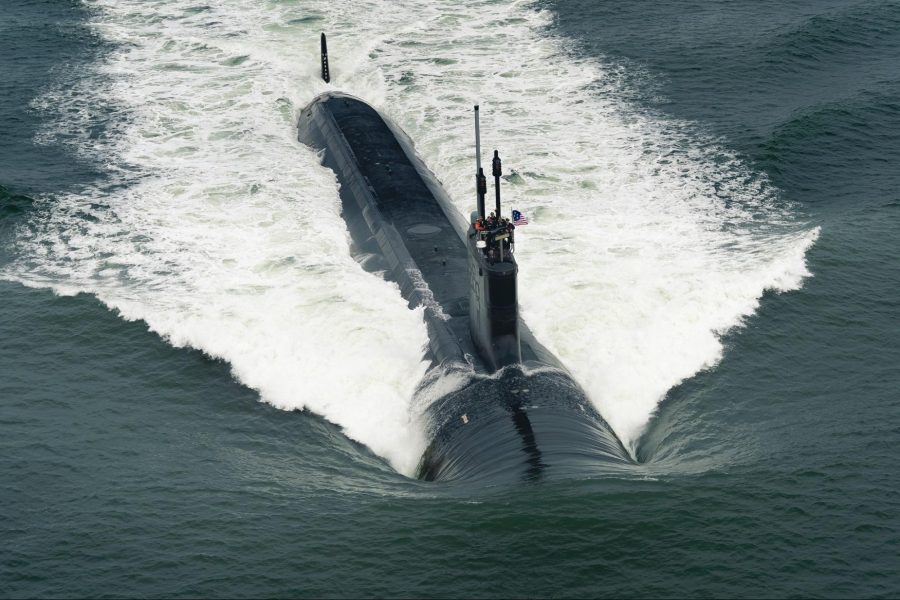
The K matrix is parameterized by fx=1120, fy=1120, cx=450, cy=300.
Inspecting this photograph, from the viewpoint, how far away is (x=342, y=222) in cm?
4053

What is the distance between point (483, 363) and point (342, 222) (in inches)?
530

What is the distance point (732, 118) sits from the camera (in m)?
47.8

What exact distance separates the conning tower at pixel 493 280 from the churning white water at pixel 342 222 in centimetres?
283

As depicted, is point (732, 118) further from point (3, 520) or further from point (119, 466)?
point (3, 520)

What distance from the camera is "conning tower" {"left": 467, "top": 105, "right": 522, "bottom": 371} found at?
26062mm

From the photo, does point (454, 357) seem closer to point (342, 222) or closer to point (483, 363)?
point (483, 363)

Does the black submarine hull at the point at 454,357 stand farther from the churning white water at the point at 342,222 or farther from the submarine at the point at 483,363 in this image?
the churning white water at the point at 342,222

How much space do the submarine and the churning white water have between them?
0.92 meters

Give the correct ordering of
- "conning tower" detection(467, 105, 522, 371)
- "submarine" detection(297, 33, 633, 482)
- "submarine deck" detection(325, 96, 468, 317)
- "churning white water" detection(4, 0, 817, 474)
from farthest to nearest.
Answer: "submarine deck" detection(325, 96, 468, 317), "churning white water" detection(4, 0, 817, 474), "conning tower" detection(467, 105, 522, 371), "submarine" detection(297, 33, 633, 482)

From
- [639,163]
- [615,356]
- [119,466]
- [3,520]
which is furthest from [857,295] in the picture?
[3,520]

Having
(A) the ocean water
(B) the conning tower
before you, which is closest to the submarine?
(B) the conning tower

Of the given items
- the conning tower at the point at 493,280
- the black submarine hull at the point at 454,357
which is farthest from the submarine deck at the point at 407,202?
the conning tower at the point at 493,280

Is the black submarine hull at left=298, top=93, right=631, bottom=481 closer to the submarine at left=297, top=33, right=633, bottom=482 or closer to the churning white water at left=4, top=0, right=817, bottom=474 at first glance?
the submarine at left=297, top=33, right=633, bottom=482

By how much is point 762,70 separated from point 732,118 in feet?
18.0
